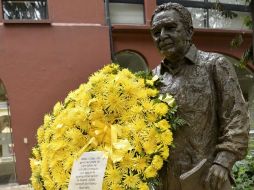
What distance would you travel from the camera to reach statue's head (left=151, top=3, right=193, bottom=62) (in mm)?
2383

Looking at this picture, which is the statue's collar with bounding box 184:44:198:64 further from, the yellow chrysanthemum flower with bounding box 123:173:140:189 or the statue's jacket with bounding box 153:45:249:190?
the yellow chrysanthemum flower with bounding box 123:173:140:189

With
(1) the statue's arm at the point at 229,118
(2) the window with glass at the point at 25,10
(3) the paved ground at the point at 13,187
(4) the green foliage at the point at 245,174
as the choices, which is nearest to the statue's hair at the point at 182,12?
(1) the statue's arm at the point at 229,118

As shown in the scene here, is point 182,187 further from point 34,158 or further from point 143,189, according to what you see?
point 34,158

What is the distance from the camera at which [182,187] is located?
2.27 meters

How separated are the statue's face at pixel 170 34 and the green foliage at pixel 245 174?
3.74 metres

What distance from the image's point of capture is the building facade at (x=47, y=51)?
9.98 m

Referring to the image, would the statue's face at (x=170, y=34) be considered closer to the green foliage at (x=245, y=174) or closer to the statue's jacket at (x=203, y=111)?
the statue's jacket at (x=203, y=111)

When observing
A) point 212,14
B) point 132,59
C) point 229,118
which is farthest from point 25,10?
point 229,118

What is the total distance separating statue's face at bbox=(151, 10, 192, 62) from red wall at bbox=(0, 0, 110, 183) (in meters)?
7.96

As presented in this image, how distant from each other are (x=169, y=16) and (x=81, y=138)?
813mm

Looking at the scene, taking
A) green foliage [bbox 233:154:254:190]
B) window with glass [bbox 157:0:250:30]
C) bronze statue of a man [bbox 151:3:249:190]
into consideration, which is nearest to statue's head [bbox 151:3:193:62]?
bronze statue of a man [bbox 151:3:249:190]

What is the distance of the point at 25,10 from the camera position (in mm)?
10508

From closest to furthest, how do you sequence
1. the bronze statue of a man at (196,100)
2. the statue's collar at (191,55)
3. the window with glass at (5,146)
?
the bronze statue of a man at (196,100)
the statue's collar at (191,55)
the window with glass at (5,146)

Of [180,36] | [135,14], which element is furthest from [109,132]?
[135,14]
